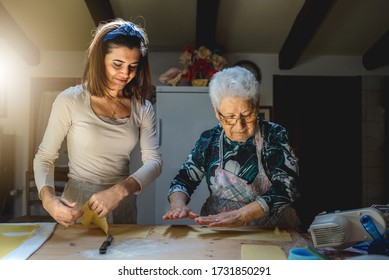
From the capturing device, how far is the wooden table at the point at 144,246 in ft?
2.32

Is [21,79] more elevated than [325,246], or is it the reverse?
[21,79]

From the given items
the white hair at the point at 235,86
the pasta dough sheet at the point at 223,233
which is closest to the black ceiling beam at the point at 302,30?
the white hair at the point at 235,86

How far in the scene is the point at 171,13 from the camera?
Result: 110 centimetres

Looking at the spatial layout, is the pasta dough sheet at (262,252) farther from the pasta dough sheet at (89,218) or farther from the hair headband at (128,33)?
the hair headband at (128,33)

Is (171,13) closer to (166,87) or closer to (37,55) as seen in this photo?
(166,87)

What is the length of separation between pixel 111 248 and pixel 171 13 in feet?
2.36

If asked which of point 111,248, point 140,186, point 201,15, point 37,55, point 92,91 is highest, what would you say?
point 201,15

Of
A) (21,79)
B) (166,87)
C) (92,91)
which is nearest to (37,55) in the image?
(21,79)

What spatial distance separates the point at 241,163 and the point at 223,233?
0.68 ft

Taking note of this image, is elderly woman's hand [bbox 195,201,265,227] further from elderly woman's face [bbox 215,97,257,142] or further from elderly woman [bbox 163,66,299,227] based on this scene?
elderly woman's face [bbox 215,97,257,142]

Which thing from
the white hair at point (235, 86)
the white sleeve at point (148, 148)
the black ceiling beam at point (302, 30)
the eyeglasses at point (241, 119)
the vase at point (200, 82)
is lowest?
the white sleeve at point (148, 148)

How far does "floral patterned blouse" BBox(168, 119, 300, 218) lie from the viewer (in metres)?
0.89

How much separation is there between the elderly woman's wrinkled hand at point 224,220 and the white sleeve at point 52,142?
1.24 ft

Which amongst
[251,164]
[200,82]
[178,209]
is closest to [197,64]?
[200,82]
